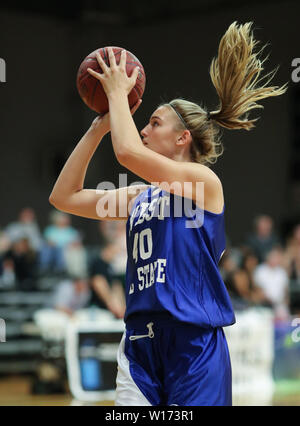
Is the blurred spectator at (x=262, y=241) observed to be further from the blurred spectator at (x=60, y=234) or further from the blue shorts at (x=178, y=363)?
the blue shorts at (x=178, y=363)

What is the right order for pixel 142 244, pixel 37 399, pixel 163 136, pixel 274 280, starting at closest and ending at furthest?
pixel 142 244, pixel 163 136, pixel 37 399, pixel 274 280

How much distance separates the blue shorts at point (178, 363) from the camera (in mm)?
2982

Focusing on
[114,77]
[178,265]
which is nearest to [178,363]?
[178,265]

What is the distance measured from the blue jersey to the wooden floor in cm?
439

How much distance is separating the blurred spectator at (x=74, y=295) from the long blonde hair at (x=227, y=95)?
6.36m

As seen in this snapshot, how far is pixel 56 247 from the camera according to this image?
1114 cm

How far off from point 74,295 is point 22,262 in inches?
47.3

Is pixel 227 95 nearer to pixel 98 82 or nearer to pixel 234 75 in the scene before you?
pixel 234 75

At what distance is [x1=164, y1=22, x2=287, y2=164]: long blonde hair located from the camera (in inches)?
131

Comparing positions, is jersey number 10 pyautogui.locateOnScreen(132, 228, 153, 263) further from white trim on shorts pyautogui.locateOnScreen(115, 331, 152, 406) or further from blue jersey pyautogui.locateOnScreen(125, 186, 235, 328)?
white trim on shorts pyautogui.locateOnScreen(115, 331, 152, 406)

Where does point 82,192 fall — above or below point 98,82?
below

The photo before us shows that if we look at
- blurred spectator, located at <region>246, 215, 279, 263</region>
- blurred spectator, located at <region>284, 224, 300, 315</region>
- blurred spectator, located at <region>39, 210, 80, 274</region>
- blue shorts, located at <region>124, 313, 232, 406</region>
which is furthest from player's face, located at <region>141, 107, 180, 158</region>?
blurred spectator, located at <region>246, 215, 279, 263</region>

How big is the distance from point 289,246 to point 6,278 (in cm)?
430

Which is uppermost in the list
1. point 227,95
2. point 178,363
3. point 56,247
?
point 227,95
